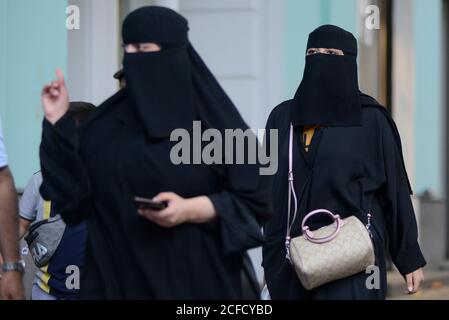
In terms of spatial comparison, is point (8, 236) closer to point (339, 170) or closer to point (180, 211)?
point (180, 211)

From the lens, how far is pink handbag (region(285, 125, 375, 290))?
5672 mm

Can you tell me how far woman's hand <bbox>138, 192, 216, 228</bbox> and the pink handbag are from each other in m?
1.39

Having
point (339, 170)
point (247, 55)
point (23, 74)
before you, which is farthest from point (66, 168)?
point (247, 55)

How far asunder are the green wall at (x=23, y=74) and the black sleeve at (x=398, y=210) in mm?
2773

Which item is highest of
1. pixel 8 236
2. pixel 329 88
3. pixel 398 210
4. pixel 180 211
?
pixel 329 88

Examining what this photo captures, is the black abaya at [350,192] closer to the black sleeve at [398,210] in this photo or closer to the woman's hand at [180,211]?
the black sleeve at [398,210]

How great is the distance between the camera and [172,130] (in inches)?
172

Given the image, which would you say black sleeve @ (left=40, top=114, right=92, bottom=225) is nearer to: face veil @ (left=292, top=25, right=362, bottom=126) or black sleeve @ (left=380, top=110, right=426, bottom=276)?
face veil @ (left=292, top=25, right=362, bottom=126)

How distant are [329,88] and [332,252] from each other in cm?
86

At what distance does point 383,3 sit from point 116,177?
29.4ft

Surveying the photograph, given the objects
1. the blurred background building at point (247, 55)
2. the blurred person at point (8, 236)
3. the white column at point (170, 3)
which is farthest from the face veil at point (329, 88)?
the white column at point (170, 3)

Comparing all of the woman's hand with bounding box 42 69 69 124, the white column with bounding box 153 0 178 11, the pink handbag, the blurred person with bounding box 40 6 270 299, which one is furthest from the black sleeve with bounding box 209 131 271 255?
the white column with bounding box 153 0 178 11

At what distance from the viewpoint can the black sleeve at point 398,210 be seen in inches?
236

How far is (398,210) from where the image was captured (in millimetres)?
6035
